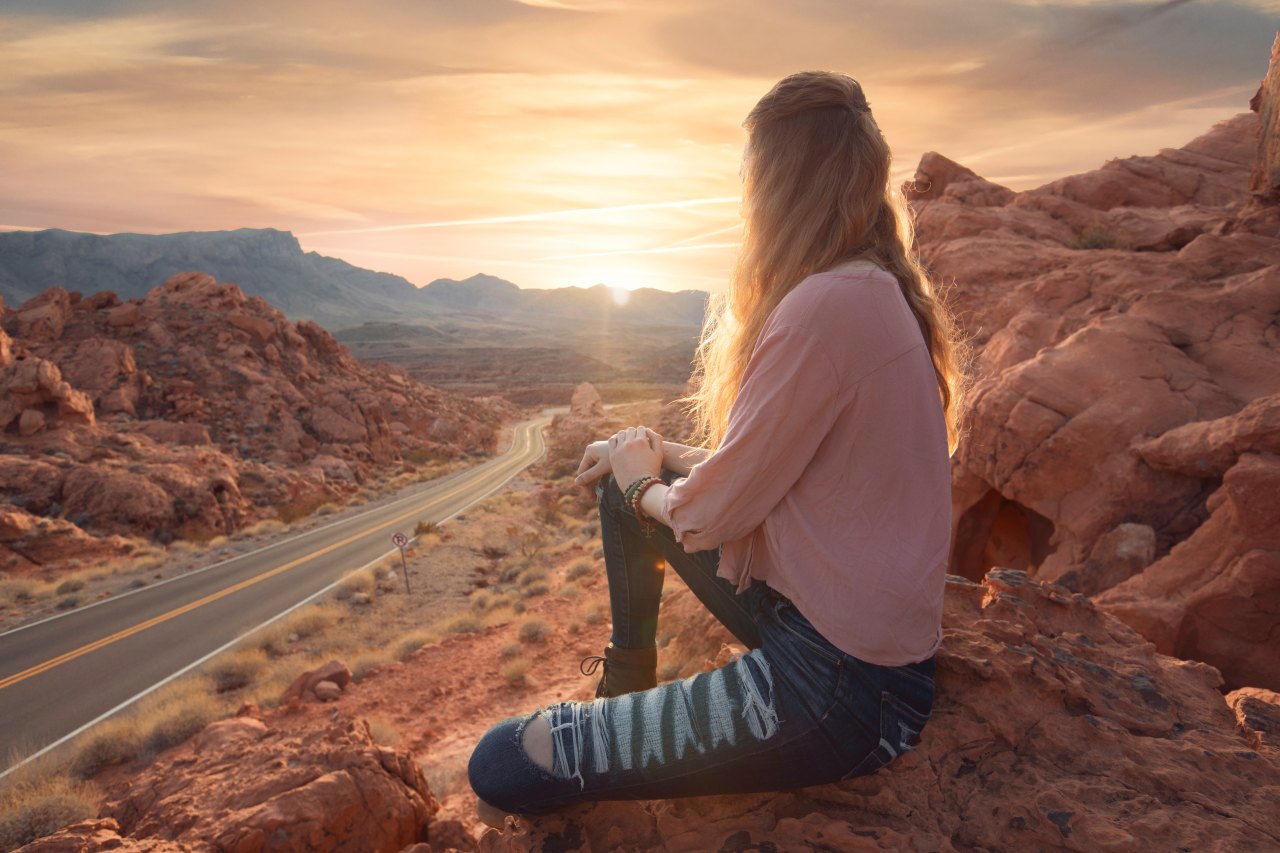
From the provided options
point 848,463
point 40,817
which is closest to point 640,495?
point 848,463

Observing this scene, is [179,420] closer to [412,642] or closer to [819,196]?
[412,642]

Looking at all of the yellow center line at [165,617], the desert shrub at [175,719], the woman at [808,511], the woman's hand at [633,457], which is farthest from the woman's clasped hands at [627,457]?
the yellow center line at [165,617]

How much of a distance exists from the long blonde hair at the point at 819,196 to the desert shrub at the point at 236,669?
9612 millimetres

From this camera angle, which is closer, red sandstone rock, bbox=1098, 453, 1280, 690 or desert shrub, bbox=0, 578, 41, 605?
red sandstone rock, bbox=1098, 453, 1280, 690

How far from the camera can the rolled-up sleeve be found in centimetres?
156

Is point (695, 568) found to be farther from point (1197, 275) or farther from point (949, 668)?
point (1197, 275)

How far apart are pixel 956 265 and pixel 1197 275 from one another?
4364mm

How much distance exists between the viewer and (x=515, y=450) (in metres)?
44.1

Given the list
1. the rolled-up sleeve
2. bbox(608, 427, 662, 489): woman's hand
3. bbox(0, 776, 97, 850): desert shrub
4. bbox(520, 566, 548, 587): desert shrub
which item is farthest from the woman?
bbox(520, 566, 548, 587): desert shrub

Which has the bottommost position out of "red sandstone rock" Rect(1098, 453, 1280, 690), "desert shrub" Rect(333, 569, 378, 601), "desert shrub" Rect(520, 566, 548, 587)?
"desert shrub" Rect(333, 569, 378, 601)

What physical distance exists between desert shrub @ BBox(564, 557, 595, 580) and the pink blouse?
1007cm

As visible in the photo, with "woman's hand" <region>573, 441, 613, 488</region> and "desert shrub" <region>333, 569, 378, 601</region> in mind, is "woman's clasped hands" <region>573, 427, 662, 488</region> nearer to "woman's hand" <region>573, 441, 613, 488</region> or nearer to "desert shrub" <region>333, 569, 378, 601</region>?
"woman's hand" <region>573, 441, 613, 488</region>

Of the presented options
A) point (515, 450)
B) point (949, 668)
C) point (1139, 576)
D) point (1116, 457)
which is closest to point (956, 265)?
point (1116, 457)

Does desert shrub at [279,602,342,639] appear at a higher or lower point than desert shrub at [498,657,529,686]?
lower
